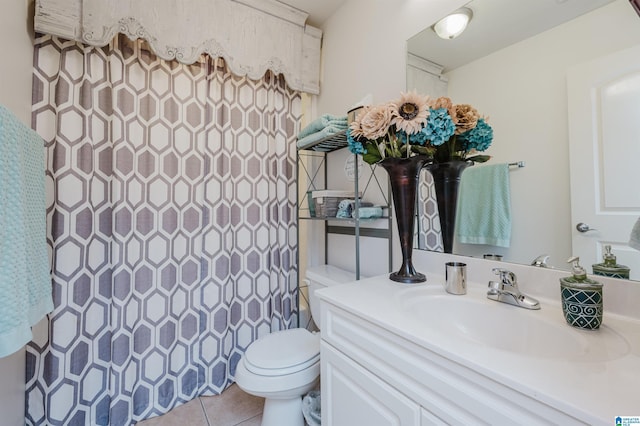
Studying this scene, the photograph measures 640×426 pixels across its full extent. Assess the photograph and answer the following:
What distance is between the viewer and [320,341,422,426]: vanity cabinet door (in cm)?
67

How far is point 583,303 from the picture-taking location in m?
0.65

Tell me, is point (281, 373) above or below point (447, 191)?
below

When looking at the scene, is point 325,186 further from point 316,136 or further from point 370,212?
point 370,212

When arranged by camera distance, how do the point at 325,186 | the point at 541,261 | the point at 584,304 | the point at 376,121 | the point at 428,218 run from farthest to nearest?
the point at 325,186 < the point at 428,218 < the point at 376,121 < the point at 541,261 < the point at 584,304

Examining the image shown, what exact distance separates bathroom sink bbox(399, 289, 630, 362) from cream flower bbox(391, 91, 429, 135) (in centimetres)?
59

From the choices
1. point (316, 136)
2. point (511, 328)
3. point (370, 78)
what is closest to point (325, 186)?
point (316, 136)

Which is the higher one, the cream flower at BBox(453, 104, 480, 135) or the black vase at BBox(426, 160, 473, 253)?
Result: the cream flower at BBox(453, 104, 480, 135)

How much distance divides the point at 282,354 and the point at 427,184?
1.04m

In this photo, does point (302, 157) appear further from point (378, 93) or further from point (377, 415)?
point (377, 415)

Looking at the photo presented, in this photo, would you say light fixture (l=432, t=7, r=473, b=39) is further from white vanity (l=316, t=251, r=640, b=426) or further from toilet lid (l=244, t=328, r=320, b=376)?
toilet lid (l=244, t=328, r=320, b=376)

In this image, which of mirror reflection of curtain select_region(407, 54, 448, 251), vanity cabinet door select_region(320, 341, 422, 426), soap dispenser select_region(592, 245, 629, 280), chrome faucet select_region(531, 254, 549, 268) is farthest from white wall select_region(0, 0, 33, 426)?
soap dispenser select_region(592, 245, 629, 280)

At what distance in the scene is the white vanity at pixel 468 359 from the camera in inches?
17.8

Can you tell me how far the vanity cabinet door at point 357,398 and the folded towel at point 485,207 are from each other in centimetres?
67

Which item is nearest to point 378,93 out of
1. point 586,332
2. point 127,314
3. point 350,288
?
point 350,288
